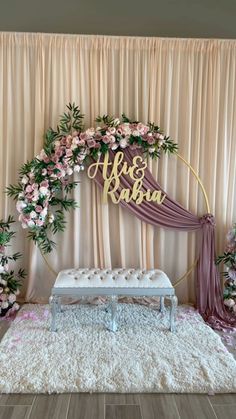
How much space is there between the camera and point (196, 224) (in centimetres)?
357

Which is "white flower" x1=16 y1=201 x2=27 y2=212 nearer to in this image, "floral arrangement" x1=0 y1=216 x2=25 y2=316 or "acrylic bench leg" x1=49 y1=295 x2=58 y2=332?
"floral arrangement" x1=0 y1=216 x2=25 y2=316

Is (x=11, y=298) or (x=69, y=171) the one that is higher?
(x=69, y=171)

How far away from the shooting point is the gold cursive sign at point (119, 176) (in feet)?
11.3

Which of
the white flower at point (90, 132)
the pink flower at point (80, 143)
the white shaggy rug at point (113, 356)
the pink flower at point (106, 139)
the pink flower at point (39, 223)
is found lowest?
the white shaggy rug at point (113, 356)

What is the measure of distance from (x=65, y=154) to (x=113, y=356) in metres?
1.75

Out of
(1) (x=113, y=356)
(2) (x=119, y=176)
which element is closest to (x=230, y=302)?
(1) (x=113, y=356)

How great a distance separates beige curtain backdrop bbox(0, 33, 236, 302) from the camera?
3465 mm

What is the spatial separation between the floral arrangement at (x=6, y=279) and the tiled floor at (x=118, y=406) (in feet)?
3.95

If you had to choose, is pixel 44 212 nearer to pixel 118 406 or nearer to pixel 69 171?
pixel 69 171

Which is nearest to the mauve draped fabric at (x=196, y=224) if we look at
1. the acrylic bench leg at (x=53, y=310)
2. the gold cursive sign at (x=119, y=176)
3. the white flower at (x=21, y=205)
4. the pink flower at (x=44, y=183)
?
the gold cursive sign at (x=119, y=176)

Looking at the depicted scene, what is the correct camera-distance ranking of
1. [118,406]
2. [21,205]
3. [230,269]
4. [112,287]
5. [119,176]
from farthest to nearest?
[119,176], [230,269], [21,205], [112,287], [118,406]

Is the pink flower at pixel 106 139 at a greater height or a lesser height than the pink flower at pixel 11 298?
greater

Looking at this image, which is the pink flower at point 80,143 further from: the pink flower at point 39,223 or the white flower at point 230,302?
the white flower at point 230,302

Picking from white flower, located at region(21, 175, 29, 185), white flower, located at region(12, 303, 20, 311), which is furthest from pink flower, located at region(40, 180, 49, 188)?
white flower, located at region(12, 303, 20, 311)
